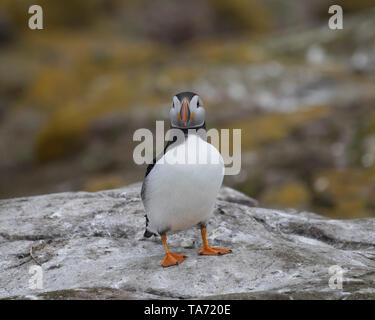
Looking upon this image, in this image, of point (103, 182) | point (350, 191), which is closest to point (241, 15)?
point (103, 182)

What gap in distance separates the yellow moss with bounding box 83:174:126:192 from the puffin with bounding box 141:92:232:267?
8.61 metres

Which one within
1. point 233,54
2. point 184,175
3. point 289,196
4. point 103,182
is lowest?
point 289,196

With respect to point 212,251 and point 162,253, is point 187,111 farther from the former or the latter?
point 162,253

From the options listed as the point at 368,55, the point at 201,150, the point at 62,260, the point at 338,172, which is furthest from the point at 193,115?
the point at 368,55

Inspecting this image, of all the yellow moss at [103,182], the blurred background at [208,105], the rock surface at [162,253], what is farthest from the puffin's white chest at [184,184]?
the yellow moss at [103,182]

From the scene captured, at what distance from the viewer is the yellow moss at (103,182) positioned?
15.6 meters

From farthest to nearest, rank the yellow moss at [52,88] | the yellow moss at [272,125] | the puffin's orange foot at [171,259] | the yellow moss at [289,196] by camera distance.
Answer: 1. the yellow moss at [52,88]
2. the yellow moss at [272,125]
3. the yellow moss at [289,196]
4. the puffin's orange foot at [171,259]

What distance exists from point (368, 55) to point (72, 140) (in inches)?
443

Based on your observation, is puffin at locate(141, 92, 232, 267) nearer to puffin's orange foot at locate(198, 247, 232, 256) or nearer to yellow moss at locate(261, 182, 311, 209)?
puffin's orange foot at locate(198, 247, 232, 256)

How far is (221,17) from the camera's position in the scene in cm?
3494

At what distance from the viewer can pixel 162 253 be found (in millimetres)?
7391

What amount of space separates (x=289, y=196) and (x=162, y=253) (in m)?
7.93

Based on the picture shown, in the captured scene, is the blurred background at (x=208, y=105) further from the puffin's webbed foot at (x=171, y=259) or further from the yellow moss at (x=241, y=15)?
the puffin's webbed foot at (x=171, y=259)

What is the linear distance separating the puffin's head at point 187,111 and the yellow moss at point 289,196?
810 centimetres
